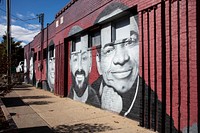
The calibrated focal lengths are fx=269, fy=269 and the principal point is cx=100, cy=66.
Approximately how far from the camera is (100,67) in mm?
10523

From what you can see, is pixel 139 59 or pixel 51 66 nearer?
pixel 139 59

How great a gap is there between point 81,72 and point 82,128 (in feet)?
18.9

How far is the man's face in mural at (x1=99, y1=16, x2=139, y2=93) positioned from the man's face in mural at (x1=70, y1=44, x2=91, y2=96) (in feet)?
5.79

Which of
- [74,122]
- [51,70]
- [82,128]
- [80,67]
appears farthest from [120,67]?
[51,70]

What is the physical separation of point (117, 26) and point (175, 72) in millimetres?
3990

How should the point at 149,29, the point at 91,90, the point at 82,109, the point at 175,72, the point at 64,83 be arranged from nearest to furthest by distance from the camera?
the point at 175,72 < the point at 149,29 < the point at 82,109 < the point at 91,90 < the point at 64,83

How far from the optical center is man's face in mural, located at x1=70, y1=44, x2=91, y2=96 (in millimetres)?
12082

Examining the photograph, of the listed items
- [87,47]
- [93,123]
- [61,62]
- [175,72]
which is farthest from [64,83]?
[175,72]

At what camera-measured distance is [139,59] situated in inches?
294

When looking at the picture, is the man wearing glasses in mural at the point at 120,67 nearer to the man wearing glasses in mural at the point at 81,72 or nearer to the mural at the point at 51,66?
the man wearing glasses in mural at the point at 81,72

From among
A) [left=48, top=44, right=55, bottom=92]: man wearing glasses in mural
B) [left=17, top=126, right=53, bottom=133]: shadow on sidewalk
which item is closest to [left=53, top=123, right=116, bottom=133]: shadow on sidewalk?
[left=17, top=126, right=53, bottom=133]: shadow on sidewalk

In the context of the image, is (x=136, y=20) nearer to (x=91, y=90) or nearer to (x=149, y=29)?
(x=149, y=29)

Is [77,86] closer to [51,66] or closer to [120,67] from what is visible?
[120,67]

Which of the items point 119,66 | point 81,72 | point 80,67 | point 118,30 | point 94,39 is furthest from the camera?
point 80,67
